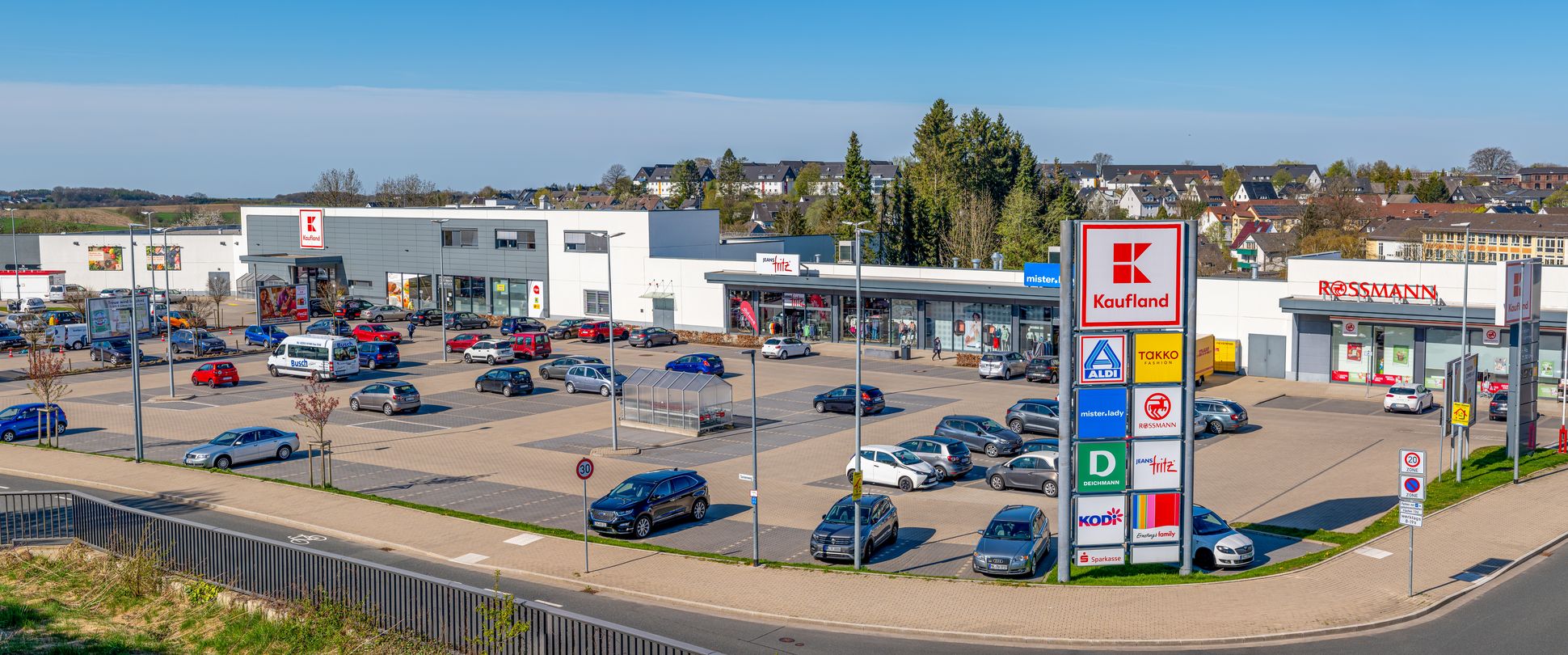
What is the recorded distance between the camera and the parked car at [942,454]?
32.2 meters

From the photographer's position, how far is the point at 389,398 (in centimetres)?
4234

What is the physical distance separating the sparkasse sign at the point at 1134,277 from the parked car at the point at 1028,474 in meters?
9.32

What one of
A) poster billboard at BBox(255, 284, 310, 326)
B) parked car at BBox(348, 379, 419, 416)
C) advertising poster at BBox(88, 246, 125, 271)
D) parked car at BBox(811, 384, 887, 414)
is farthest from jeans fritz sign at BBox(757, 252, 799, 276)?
advertising poster at BBox(88, 246, 125, 271)

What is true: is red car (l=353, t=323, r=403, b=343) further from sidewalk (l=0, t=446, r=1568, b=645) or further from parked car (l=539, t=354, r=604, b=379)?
sidewalk (l=0, t=446, r=1568, b=645)

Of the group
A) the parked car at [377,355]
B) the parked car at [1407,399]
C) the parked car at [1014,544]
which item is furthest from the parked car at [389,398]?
the parked car at [1407,399]

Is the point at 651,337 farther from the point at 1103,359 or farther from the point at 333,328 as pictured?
the point at 1103,359

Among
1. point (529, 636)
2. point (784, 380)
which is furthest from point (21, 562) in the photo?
point (784, 380)

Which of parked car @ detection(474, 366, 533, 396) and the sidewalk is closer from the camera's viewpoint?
the sidewalk

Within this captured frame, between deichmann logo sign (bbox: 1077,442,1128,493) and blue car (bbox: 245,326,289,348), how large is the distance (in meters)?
49.9

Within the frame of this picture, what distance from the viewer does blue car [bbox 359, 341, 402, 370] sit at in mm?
53562

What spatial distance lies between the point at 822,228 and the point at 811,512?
82.6 metres

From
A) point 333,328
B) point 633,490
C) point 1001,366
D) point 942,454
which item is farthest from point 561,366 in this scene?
point 633,490

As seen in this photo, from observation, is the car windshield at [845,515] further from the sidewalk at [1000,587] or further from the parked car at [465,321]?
the parked car at [465,321]

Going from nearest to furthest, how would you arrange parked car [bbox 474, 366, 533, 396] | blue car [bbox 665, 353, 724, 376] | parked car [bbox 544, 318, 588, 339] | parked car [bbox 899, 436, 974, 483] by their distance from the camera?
parked car [bbox 899, 436, 974, 483] → parked car [bbox 474, 366, 533, 396] → blue car [bbox 665, 353, 724, 376] → parked car [bbox 544, 318, 588, 339]
